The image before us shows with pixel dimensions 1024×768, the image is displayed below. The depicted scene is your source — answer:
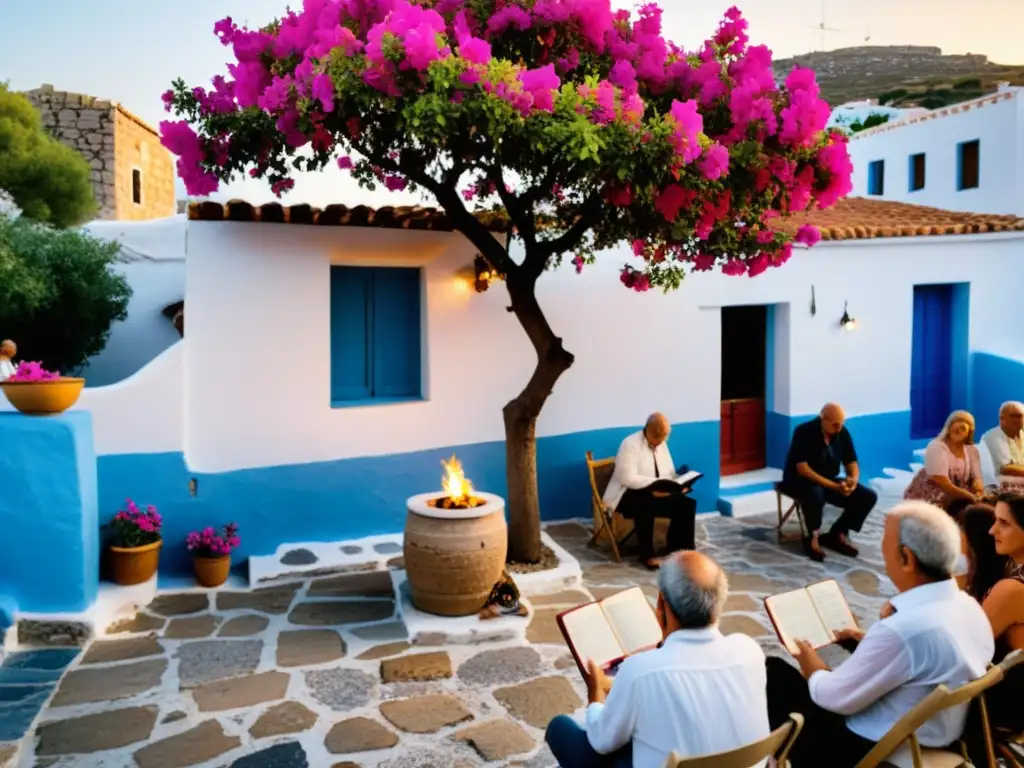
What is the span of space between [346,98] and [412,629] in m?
3.53

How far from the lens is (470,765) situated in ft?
14.5

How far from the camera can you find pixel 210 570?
7094mm

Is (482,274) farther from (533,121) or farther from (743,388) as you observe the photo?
(743,388)

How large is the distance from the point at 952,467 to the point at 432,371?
4.71 metres

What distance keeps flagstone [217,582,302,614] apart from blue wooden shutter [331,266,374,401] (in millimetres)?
1909

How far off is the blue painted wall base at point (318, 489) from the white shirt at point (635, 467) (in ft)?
3.80

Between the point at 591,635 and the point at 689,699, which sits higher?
the point at 689,699

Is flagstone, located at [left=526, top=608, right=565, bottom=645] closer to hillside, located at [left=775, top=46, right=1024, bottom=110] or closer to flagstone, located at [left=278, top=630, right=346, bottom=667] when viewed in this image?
flagstone, located at [left=278, top=630, right=346, bottom=667]

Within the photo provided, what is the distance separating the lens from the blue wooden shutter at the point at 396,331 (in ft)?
27.4

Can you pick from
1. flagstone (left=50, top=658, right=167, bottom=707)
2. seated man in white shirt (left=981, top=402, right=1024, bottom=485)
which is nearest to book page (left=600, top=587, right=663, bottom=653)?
flagstone (left=50, top=658, right=167, bottom=707)

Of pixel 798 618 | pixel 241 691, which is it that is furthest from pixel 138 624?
pixel 798 618

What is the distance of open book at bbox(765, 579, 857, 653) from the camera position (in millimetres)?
3994

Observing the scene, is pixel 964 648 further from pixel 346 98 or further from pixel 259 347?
pixel 259 347

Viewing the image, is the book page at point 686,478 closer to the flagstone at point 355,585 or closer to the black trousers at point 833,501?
the black trousers at point 833,501
